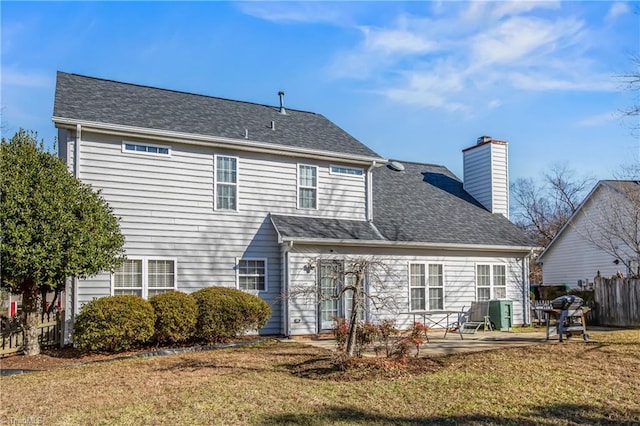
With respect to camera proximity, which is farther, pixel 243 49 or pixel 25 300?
pixel 243 49

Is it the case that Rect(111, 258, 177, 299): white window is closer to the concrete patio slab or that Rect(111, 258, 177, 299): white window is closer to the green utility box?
the concrete patio slab

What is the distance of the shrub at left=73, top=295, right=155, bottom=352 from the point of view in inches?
454

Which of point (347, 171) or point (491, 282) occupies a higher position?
point (347, 171)

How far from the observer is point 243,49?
1304 cm

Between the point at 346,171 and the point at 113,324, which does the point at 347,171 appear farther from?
the point at 113,324

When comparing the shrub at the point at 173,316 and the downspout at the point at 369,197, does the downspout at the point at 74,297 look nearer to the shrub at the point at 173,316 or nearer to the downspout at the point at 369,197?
the shrub at the point at 173,316

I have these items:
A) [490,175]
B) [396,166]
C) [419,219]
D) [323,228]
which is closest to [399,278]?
[419,219]

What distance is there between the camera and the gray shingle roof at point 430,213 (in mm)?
17031

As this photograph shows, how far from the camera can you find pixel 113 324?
38.0 ft

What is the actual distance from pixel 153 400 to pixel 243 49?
8.23 metres

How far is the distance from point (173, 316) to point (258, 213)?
3.87 meters

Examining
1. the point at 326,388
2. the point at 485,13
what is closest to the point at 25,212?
the point at 326,388

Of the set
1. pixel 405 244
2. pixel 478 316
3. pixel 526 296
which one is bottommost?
pixel 478 316

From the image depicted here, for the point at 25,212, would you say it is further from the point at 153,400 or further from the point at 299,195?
the point at 299,195
